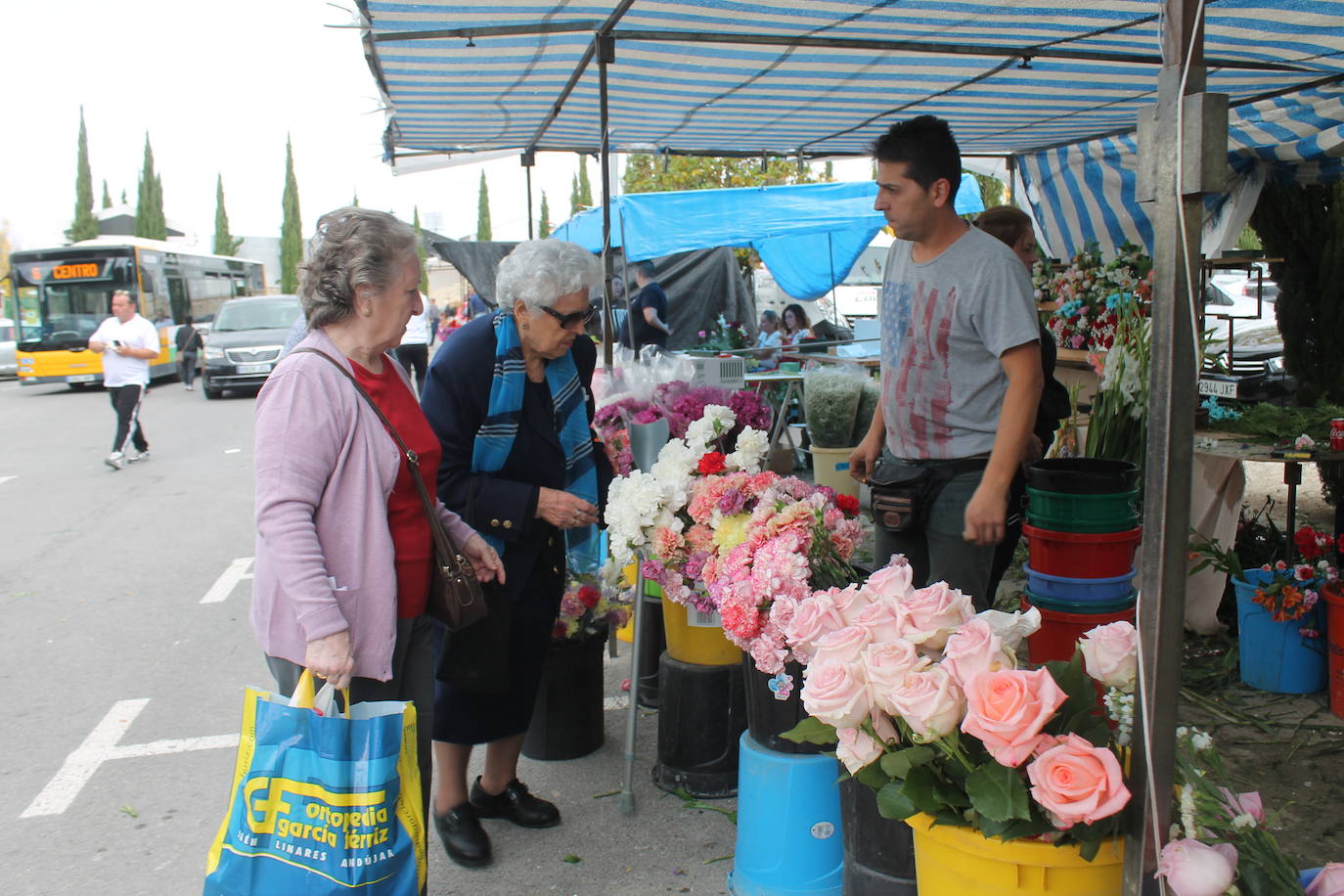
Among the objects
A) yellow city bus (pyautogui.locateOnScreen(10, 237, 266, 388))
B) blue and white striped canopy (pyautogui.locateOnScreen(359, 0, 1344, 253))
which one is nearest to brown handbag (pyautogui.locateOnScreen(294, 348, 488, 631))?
blue and white striped canopy (pyautogui.locateOnScreen(359, 0, 1344, 253))

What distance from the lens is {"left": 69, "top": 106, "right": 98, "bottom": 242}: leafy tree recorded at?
47.0 m

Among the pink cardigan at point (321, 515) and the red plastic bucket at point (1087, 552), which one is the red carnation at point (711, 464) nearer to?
the pink cardigan at point (321, 515)

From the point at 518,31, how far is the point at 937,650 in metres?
3.63

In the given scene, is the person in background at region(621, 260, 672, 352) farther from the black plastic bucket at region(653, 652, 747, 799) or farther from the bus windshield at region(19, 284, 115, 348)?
the bus windshield at region(19, 284, 115, 348)

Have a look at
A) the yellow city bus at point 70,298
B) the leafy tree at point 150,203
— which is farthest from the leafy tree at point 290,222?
the yellow city bus at point 70,298

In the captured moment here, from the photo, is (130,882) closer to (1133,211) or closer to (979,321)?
(979,321)

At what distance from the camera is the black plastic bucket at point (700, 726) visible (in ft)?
11.9

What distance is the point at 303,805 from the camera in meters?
2.06

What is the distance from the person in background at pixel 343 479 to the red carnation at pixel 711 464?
3.32 feet

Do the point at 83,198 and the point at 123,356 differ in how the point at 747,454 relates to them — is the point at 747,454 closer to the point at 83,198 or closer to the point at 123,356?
the point at 123,356

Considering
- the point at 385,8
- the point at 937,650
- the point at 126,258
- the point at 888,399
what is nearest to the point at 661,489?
the point at 888,399

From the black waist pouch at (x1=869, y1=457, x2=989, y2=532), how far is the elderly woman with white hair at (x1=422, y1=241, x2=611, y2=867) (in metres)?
0.89

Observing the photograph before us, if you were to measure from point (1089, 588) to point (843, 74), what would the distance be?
2.97m

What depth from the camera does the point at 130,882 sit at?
329 cm
